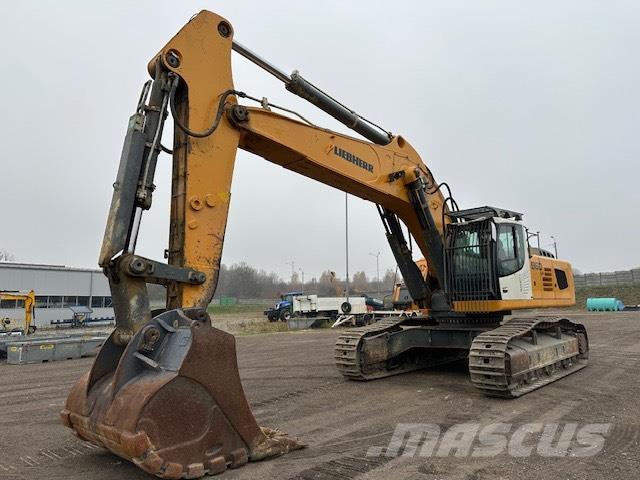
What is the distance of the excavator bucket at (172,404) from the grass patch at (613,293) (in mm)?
49930

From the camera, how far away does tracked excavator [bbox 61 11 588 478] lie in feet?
14.1

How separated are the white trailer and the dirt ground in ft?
70.7

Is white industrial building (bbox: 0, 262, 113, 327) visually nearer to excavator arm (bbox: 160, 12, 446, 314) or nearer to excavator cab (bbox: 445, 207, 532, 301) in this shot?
excavator cab (bbox: 445, 207, 532, 301)

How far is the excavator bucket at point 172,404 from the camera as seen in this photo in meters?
4.05

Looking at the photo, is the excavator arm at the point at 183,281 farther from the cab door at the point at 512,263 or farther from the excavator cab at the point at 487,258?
the cab door at the point at 512,263

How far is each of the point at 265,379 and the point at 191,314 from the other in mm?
5619

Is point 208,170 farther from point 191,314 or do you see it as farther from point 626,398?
point 626,398

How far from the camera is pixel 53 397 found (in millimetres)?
8969

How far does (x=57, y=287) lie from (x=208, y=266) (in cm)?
4385

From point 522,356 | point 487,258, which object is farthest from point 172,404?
point 487,258

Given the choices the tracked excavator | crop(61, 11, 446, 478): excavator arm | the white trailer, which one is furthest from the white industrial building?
crop(61, 11, 446, 478): excavator arm

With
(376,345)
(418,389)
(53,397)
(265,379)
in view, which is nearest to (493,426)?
(418,389)

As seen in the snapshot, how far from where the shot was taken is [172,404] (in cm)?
420

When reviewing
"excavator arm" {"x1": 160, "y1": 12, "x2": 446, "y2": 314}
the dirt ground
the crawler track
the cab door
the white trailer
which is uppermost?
"excavator arm" {"x1": 160, "y1": 12, "x2": 446, "y2": 314}
